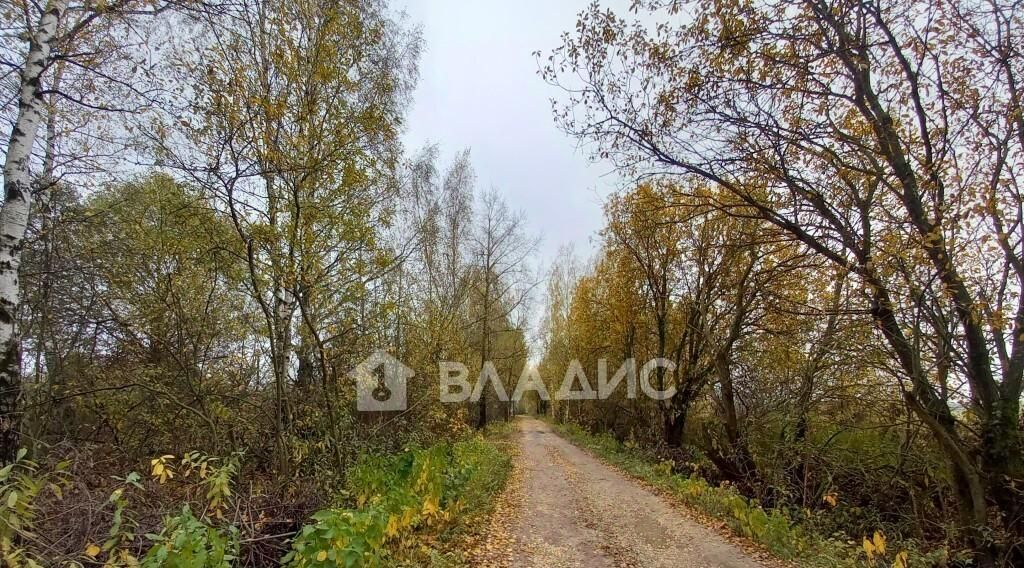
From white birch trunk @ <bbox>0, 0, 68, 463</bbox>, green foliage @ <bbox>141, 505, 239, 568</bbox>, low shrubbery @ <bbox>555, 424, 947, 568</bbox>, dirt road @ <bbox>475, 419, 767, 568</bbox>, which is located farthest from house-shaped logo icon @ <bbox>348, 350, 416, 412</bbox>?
low shrubbery @ <bbox>555, 424, 947, 568</bbox>

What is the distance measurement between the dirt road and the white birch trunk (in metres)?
4.40

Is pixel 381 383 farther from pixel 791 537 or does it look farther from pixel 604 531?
pixel 791 537

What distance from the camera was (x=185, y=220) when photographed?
4.50 metres

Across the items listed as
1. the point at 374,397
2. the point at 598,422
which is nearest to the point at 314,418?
the point at 374,397

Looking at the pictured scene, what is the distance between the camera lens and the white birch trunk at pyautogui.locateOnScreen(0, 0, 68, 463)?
11.1 feet

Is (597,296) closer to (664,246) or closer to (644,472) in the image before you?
(664,246)

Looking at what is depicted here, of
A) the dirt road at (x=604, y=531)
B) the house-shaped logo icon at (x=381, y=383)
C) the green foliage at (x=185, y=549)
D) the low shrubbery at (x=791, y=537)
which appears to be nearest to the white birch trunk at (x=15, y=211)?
the green foliage at (x=185, y=549)

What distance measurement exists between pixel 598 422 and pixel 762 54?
55.9 ft

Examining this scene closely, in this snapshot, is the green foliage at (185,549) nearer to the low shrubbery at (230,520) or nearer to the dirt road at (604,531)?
the low shrubbery at (230,520)

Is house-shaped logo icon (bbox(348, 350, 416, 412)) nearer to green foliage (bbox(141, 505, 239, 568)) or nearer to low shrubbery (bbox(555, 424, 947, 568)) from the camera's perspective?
green foliage (bbox(141, 505, 239, 568))

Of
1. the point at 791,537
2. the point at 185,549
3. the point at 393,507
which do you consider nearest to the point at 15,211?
the point at 185,549

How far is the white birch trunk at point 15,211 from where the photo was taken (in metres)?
3.39

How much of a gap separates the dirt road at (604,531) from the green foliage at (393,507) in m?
0.80

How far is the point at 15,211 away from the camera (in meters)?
3.54
